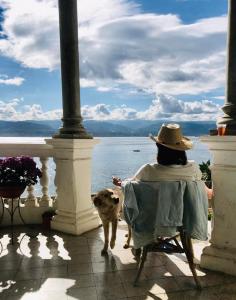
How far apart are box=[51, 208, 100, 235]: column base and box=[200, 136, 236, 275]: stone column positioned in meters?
1.69

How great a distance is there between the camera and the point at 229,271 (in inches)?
121

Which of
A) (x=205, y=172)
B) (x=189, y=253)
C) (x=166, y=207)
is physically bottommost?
(x=189, y=253)

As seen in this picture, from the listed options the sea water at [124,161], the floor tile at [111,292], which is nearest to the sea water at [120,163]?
the sea water at [124,161]

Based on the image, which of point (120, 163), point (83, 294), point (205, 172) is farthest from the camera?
point (120, 163)

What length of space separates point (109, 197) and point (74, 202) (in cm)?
115

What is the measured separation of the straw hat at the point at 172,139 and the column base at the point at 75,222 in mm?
1861

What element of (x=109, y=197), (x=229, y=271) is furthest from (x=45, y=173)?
(x=229, y=271)

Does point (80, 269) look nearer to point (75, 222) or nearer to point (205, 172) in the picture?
point (75, 222)

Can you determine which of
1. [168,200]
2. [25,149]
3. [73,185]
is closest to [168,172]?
[168,200]

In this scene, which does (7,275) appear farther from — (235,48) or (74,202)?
(235,48)

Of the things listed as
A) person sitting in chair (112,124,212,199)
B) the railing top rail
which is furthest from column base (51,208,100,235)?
person sitting in chair (112,124,212,199)

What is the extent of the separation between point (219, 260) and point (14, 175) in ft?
7.85

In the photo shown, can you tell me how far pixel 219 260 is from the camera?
123 inches

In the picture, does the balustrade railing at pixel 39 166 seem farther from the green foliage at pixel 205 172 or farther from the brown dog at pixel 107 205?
the green foliage at pixel 205 172
